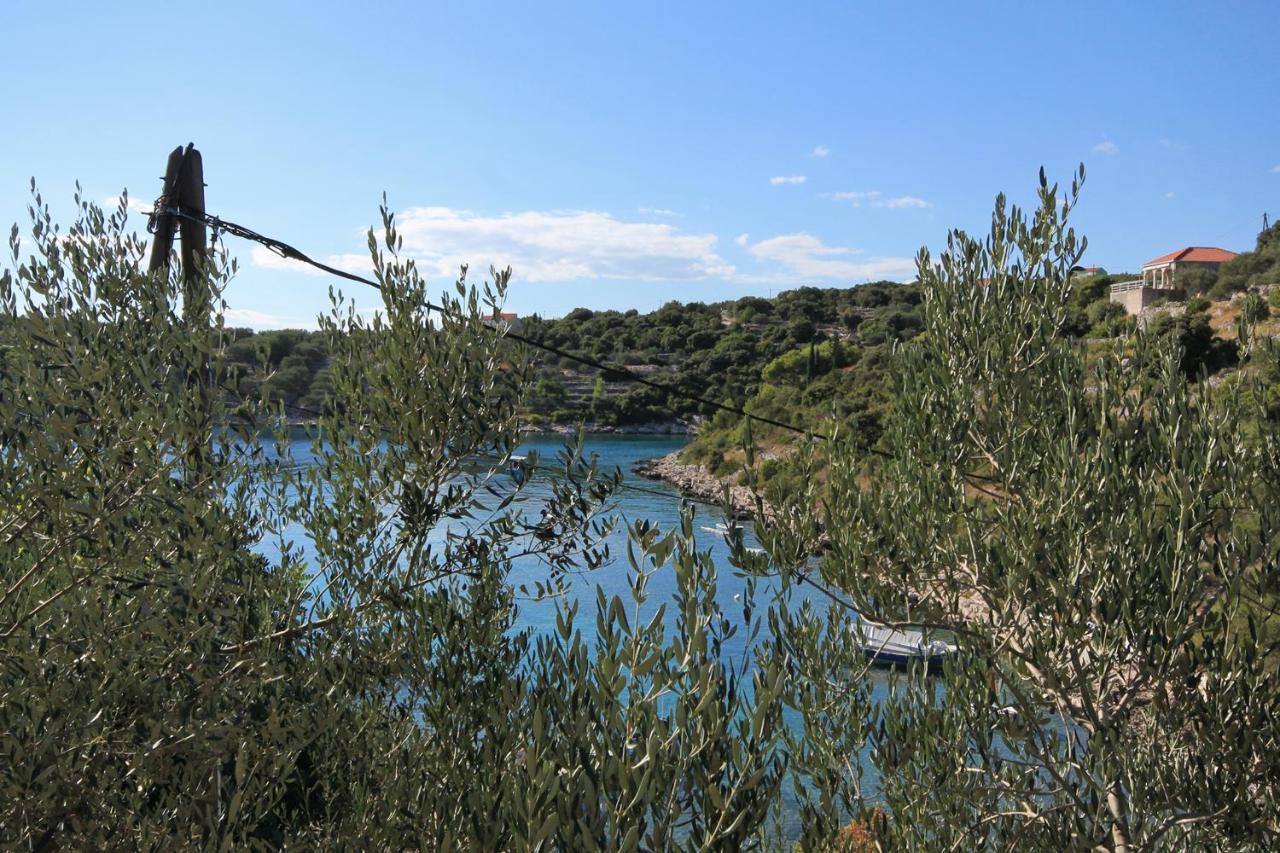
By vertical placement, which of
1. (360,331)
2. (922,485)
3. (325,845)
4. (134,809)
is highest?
(360,331)

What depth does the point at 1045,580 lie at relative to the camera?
19.3 feet

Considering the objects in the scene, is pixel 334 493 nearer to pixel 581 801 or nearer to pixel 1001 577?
pixel 581 801

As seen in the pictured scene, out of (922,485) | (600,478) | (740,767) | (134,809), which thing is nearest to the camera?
(740,767)

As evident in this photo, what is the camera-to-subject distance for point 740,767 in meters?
3.36

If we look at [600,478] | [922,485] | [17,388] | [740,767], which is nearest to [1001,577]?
[922,485]

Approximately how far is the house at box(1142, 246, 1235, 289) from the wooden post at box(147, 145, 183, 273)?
69.3 m

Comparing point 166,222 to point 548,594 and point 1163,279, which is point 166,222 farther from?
point 1163,279

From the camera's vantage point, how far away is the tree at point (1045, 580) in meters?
5.23

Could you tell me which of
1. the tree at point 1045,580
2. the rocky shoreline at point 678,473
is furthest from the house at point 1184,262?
the tree at point 1045,580

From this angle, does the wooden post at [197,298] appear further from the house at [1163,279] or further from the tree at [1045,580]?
the house at [1163,279]

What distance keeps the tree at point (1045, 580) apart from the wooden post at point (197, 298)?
348 centimetres

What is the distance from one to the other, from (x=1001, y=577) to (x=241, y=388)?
191 inches

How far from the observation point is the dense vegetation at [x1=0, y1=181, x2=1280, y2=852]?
3.98 metres

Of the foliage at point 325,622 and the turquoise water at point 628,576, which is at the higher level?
the foliage at point 325,622
